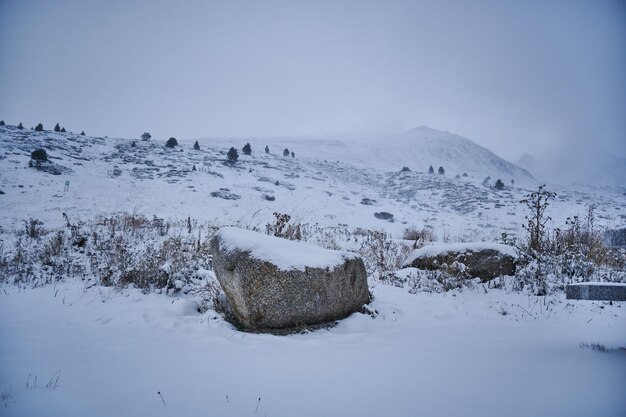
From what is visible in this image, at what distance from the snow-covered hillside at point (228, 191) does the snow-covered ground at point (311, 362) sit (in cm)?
816

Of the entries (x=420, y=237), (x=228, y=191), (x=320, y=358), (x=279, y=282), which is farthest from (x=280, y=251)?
(x=228, y=191)

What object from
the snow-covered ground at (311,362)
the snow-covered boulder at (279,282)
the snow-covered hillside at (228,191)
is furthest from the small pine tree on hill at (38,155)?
the snow-covered boulder at (279,282)

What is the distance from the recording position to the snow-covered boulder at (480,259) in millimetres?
5219

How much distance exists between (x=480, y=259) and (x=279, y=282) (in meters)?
3.76

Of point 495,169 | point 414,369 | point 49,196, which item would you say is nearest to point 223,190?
point 49,196

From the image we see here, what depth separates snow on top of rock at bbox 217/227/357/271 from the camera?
10.8ft

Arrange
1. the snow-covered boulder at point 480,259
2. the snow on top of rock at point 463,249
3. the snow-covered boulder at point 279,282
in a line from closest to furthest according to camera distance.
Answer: the snow-covered boulder at point 279,282 < the snow-covered boulder at point 480,259 < the snow on top of rock at point 463,249

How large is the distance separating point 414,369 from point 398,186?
31811 millimetres

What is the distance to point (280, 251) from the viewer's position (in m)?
3.47

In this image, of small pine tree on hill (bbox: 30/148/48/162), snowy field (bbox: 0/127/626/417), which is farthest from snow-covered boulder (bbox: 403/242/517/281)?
small pine tree on hill (bbox: 30/148/48/162)

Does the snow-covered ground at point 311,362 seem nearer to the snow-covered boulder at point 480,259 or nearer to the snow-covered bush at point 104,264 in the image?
the snow-covered bush at point 104,264

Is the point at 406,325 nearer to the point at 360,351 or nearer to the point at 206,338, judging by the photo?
the point at 360,351

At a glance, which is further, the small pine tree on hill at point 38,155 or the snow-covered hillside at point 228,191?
the small pine tree on hill at point 38,155

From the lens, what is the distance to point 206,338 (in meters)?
3.02
